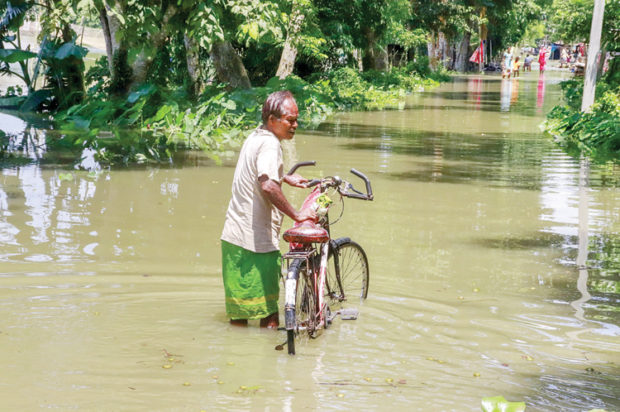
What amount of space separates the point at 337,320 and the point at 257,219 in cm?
116

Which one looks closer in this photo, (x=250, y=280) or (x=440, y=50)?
(x=250, y=280)

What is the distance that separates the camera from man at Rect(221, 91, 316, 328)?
5.66m

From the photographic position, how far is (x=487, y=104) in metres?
31.2

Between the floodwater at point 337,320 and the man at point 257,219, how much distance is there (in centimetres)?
34

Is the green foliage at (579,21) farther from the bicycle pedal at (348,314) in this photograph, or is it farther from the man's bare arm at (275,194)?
the man's bare arm at (275,194)

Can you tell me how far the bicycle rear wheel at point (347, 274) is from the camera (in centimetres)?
633

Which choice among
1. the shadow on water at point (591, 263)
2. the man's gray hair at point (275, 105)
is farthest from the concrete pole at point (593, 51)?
the man's gray hair at point (275, 105)

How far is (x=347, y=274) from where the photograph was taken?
6875 mm

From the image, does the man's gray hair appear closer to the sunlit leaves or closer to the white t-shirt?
the white t-shirt

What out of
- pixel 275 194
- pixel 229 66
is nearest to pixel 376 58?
pixel 229 66

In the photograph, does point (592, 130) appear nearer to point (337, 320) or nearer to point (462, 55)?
point (337, 320)

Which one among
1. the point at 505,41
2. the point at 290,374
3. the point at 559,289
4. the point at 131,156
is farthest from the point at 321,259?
the point at 505,41

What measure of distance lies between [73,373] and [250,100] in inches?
627

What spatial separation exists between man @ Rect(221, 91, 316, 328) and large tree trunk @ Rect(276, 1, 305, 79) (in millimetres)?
18798
